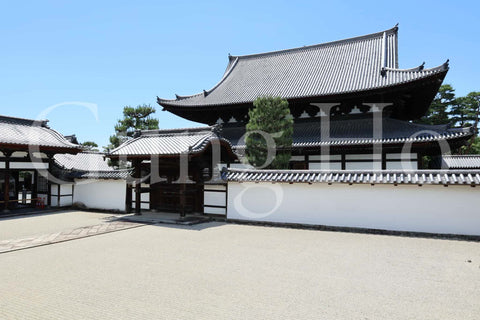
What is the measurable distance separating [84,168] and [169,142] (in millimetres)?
7983

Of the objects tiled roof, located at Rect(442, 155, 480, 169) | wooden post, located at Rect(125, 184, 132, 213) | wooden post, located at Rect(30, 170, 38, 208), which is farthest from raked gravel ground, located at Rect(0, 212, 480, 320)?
tiled roof, located at Rect(442, 155, 480, 169)

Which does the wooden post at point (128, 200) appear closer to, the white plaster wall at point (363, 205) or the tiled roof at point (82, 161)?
the tiled roof at point (82, 161)

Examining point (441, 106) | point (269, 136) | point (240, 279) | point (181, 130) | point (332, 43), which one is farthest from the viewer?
point (441, 106)

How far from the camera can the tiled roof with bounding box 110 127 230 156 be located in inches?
431

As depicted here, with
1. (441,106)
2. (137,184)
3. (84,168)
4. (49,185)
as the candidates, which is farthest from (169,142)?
(441,106)

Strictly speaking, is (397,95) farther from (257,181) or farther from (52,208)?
(52,208)

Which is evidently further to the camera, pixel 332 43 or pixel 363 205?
pixel 332 43

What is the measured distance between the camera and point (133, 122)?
20.8m

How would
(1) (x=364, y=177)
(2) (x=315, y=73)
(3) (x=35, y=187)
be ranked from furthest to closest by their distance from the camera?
Result: (2) (x=315, y=73) < (3) (x=35, y=187) < (1) (x=364, y=177)

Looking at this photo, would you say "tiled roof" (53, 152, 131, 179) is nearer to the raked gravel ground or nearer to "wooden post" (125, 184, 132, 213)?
"wooden post" (125, 184, 132, 213)

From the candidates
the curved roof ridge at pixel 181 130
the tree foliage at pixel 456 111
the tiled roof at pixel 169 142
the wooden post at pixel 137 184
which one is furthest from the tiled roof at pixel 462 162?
the wooden post at pixel 137 184

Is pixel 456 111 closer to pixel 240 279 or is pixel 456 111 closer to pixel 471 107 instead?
pixel 471 107

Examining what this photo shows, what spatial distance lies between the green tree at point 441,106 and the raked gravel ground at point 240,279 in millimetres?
32020

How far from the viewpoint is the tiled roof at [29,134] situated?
1258 centimetres
